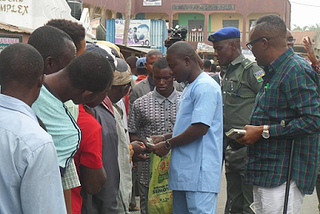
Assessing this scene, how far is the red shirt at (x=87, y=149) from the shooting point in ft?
8.85

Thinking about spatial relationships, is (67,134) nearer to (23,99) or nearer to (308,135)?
(23,99)

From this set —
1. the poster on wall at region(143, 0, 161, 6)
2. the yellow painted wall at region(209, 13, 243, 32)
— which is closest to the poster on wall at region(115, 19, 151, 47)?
the poster on wall at region(143, 0, 161, 6)

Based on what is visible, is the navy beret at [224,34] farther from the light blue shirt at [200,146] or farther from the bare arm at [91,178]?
the bare arm at [91,178]

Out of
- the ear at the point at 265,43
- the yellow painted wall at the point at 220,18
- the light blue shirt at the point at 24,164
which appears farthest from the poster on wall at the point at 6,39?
the yellow painted wall at the point at 220,18

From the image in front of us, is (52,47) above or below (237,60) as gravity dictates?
above

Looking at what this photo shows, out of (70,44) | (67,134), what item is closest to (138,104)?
(70,44)

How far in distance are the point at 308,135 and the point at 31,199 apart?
2.31 meters

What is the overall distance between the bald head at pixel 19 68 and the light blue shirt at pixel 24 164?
0.09 metres

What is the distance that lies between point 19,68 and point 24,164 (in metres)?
0.39

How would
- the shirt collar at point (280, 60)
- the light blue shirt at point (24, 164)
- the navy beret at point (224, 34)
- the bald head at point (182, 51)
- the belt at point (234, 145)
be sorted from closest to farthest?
1. the light blue shirt at point (24, 164)
2. the shirt collar at point (280, 60)
3. the bald head at point (182, 51)
4. the belt at point (234, 145)
5. the navy beret at point (224, 34)

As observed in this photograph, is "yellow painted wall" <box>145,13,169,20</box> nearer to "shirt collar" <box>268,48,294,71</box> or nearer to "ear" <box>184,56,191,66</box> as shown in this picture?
"ear" <box>184,56,191,66</box>

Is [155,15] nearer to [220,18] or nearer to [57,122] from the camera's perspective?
[220,18]

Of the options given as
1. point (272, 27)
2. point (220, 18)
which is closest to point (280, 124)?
point (272, 27)

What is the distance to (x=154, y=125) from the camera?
5043mm
